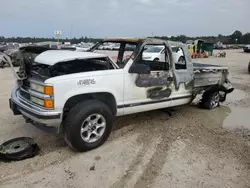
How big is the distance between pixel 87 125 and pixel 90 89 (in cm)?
58

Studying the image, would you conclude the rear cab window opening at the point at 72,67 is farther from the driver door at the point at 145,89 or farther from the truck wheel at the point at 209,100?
the truck wheel at the point at 209,100

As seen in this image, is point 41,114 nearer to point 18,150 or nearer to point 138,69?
point 18,150

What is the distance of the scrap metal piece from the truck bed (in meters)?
3.78

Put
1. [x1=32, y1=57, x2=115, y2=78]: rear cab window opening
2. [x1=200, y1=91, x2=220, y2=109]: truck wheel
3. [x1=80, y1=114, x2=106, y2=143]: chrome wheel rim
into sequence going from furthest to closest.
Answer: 1. [x1=200, y1=91, x2=220, y2=109]: truck wheel
2. [x1=32, y1=57, x2=115, y2=78]: rear cab window opening
3. [x1=80, y1=114, x2=106, y2=143]: chrome wheel rim

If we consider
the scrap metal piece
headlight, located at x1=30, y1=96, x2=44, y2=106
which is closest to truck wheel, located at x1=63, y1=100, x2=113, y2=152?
headlight, located at x1=30, y1=96, x2=44, y2=106

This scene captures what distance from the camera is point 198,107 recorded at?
6.95 m

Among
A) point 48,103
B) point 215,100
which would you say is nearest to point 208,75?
point 215,100

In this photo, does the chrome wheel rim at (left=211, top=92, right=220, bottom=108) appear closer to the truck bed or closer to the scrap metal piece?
the truck bed

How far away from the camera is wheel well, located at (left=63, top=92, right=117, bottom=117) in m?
4.03

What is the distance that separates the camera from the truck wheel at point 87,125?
3840 mm

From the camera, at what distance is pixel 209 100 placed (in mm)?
6656

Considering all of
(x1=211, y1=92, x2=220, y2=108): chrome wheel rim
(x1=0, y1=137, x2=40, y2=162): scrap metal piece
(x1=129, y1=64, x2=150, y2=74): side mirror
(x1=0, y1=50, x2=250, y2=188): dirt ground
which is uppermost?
(x1=129, y1=64, x2=150, y2=74): side mirror

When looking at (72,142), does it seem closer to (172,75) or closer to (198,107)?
(172,75)

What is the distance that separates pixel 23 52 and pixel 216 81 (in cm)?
466
